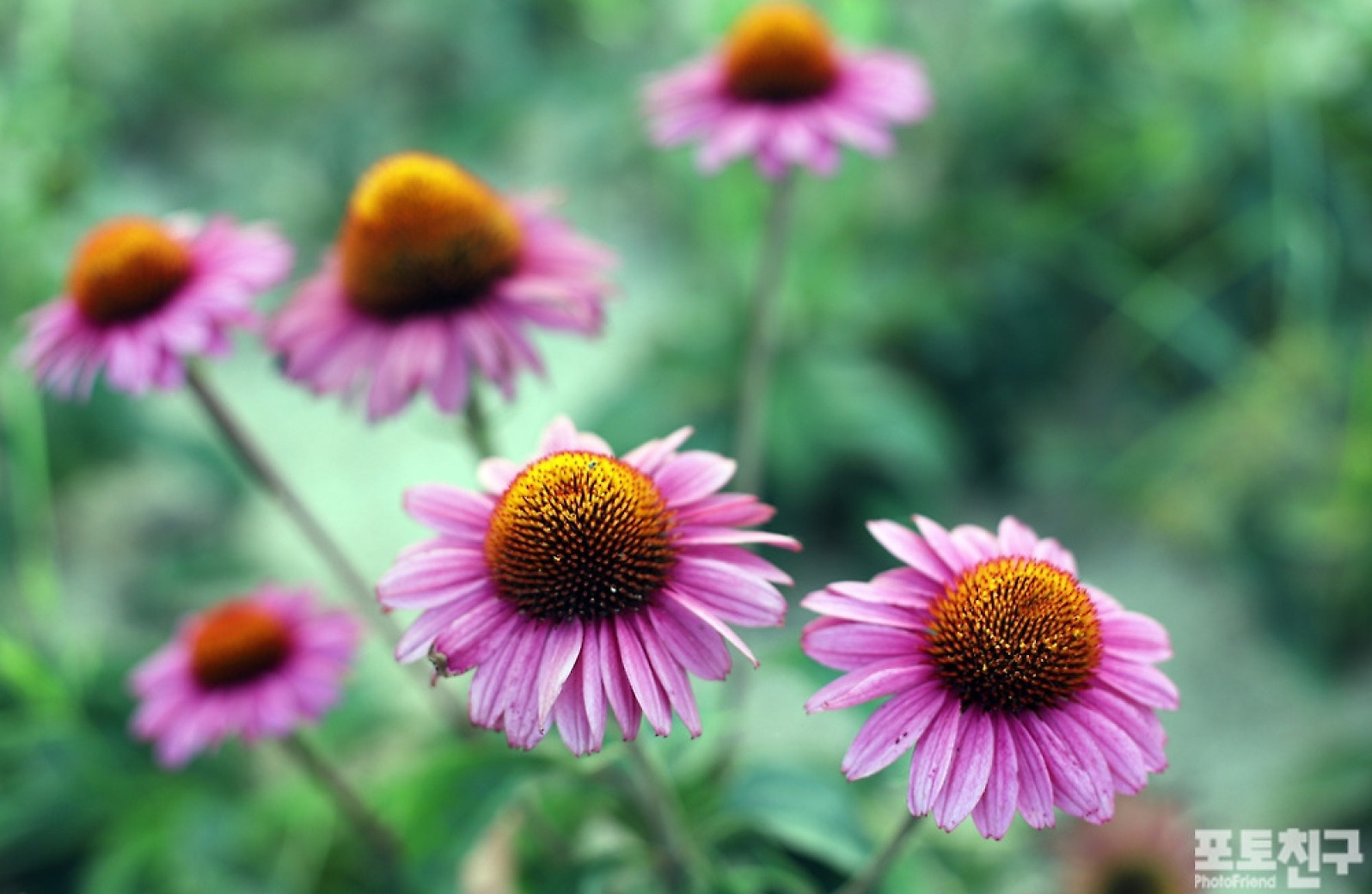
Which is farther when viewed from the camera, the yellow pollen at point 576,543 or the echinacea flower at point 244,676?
the echinacea flower at point 244,676

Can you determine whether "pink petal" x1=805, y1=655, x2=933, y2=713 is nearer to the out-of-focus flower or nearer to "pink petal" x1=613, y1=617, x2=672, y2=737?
"pink petal" x1=613, y1=617, x2=672, y2=737

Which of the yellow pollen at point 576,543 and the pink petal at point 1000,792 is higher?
the yellow pollen at point 576,543

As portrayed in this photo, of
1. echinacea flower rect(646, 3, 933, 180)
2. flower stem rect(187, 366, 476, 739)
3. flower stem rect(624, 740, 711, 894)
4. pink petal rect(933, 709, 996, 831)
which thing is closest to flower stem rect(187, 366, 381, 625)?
flower stem rect(187, 366, 476, 739)

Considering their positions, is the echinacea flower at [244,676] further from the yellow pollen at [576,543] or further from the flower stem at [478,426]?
the yellow pollen at [576,543]

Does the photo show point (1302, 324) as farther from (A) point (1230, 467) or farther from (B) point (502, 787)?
(B) point (502, 787)

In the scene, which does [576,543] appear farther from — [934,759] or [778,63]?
[778,63]

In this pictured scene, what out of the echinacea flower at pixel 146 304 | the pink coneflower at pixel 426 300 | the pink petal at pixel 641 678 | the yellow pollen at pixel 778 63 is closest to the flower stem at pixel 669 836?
the pink petal at pixel 641 678

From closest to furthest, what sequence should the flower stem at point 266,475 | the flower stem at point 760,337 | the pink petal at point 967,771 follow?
the pink petal at point 967,771, the flower stem at point 266,475, the flower stem at point 760,337
